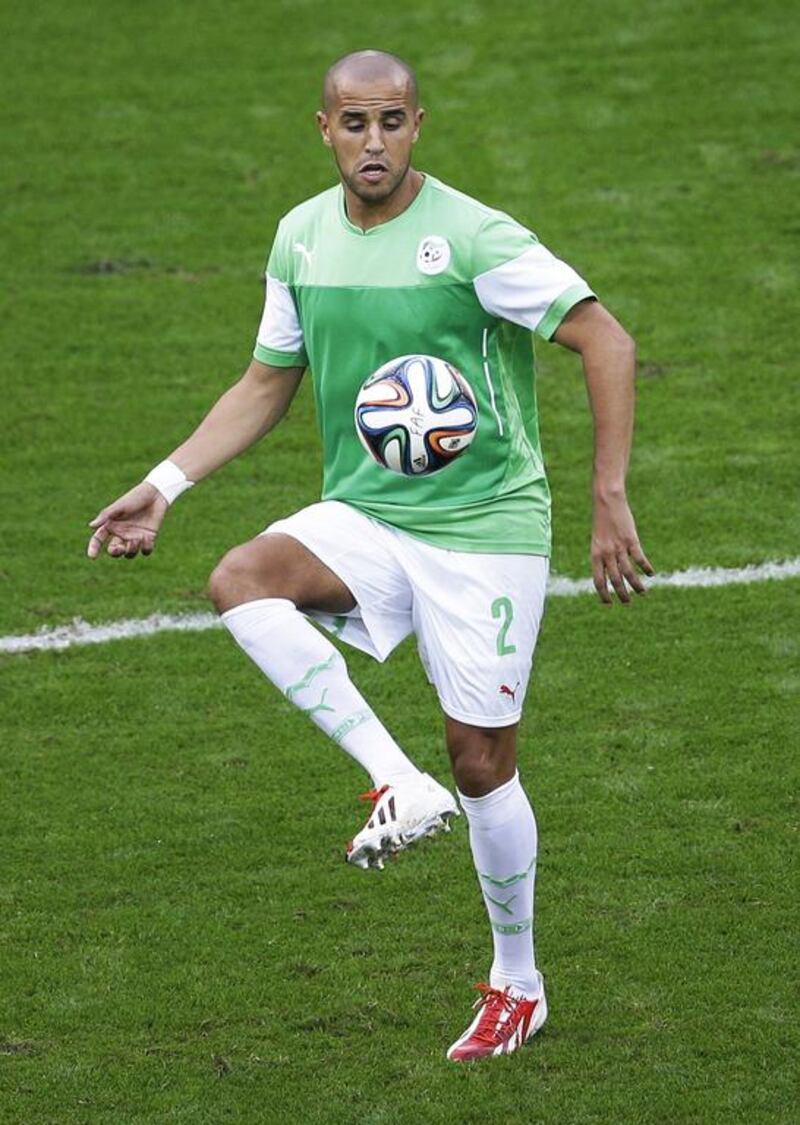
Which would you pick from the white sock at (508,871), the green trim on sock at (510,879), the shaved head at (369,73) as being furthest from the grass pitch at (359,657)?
the shaved head at (369,73)

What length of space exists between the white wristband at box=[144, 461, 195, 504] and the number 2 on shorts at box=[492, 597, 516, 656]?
2.72 feet

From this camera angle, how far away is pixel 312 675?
17.1 ft

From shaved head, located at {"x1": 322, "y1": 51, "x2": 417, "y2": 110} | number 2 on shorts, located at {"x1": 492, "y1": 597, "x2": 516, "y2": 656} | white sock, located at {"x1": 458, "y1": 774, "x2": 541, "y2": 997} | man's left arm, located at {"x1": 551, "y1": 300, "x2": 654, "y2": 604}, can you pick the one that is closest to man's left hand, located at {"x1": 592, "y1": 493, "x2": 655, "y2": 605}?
man's left arm, located at {"x1": 551, "y1": 300, "x2": 654, "y2": 604}

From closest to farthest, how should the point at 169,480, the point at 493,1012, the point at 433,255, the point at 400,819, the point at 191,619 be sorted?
the point at 400,819
the point at 433,255
the point at 169,480
the point at 493,1012
the point at 191,619

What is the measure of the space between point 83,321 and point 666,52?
4.45m

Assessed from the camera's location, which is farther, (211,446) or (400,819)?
(211,446)

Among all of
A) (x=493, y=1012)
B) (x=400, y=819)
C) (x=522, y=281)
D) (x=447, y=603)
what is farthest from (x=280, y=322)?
(x=493, y=1012)

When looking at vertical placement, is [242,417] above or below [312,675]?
above

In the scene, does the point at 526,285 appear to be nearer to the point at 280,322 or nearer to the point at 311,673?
the point at 280,322

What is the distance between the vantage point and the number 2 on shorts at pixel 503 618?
17.2ft

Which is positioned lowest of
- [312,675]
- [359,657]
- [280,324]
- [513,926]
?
[359,657]

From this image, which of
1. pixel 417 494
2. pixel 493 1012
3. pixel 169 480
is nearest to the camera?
pixel 417 494

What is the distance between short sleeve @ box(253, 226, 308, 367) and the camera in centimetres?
545

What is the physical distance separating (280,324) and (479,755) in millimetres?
1186
